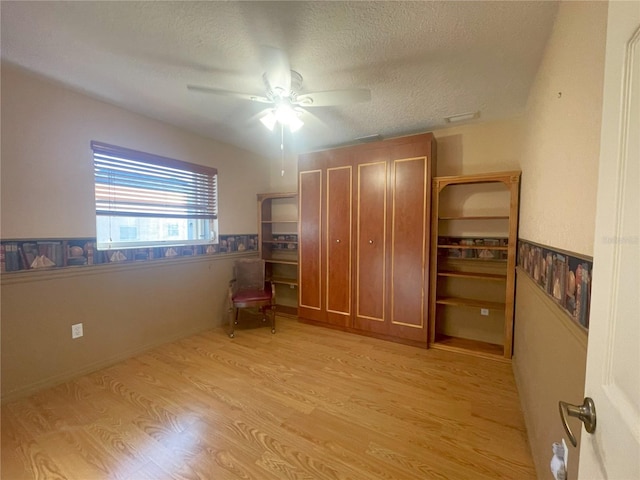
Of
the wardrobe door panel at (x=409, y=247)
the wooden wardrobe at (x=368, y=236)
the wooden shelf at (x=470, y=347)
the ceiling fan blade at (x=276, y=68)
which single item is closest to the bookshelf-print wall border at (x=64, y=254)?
the wooden wardrobe at (x=368, y=236)

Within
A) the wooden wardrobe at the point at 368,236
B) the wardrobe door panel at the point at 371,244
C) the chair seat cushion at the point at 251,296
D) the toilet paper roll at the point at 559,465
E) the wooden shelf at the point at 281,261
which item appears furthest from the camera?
the wooden shelf at the point at 281,261

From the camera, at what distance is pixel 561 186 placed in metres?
1.18

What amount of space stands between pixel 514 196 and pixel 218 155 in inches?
131

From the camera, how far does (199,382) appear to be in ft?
7.20

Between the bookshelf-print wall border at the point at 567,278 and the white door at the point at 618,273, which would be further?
the bookshelf-print wall border at the point at 567,278

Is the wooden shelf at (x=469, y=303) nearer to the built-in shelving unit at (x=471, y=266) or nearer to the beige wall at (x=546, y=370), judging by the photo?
the built-in shelving unit at (x=471, y=266)

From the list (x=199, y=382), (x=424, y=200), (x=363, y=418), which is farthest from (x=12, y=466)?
(x=424, y=200)

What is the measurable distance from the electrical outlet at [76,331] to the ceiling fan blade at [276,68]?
254 centimetres

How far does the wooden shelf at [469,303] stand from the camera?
263 cm

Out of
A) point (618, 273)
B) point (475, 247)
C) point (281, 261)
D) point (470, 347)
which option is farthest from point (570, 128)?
point (281, 261)

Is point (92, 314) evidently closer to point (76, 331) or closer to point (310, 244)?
point (76, 331)

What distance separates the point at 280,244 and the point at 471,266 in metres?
2.63

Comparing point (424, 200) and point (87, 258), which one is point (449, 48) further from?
point (87, 258)

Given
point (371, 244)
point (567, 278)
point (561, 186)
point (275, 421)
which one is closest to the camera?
point (567, 278)
